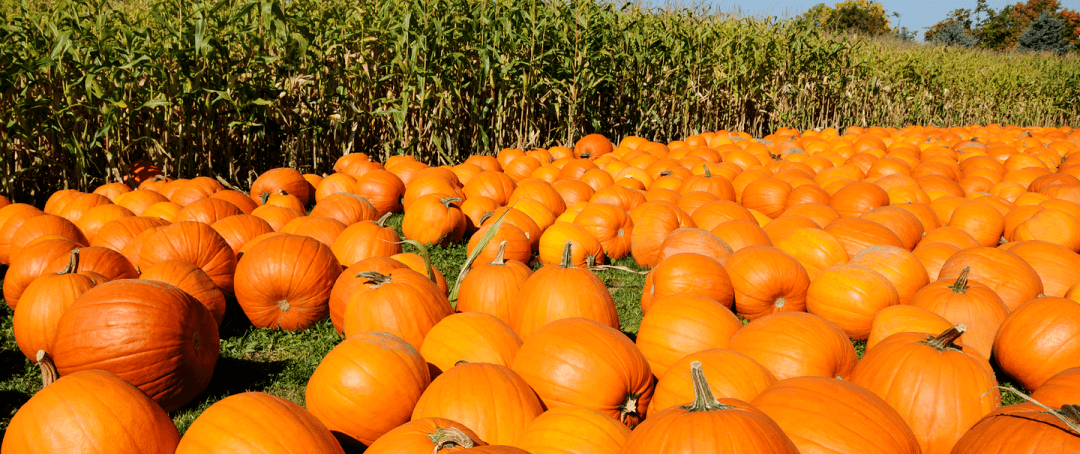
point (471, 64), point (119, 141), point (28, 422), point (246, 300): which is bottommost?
point (246, 300)

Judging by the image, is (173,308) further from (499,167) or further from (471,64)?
(471,64)

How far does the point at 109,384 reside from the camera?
7.24 ft

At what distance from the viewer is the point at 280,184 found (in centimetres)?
692

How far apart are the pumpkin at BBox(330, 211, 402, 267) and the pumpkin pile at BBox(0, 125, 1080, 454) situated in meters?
0.03

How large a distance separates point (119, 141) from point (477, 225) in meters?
4.68

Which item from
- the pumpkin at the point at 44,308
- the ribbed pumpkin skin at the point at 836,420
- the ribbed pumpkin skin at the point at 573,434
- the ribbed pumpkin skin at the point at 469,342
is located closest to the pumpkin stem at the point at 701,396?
the ribbed pumpkin skin at the point at 573,434

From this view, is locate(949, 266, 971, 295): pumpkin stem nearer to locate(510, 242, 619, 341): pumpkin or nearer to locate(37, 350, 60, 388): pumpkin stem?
locate(510, 242, 619, 341): pumpkin

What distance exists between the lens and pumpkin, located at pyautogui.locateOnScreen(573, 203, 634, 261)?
5.59 m

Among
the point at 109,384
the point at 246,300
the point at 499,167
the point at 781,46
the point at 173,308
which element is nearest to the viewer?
the point at 109,384

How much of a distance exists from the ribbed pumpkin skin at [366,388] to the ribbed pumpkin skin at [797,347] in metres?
1.59

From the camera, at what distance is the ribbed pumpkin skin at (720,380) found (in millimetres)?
2471

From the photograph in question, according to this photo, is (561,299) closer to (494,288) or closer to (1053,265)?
(494,288)

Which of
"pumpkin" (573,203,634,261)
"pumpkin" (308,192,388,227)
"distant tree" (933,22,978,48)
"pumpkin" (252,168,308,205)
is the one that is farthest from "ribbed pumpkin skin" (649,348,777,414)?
"distant tree" (933,22,978,48)

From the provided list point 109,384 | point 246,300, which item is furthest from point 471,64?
point 109,384
